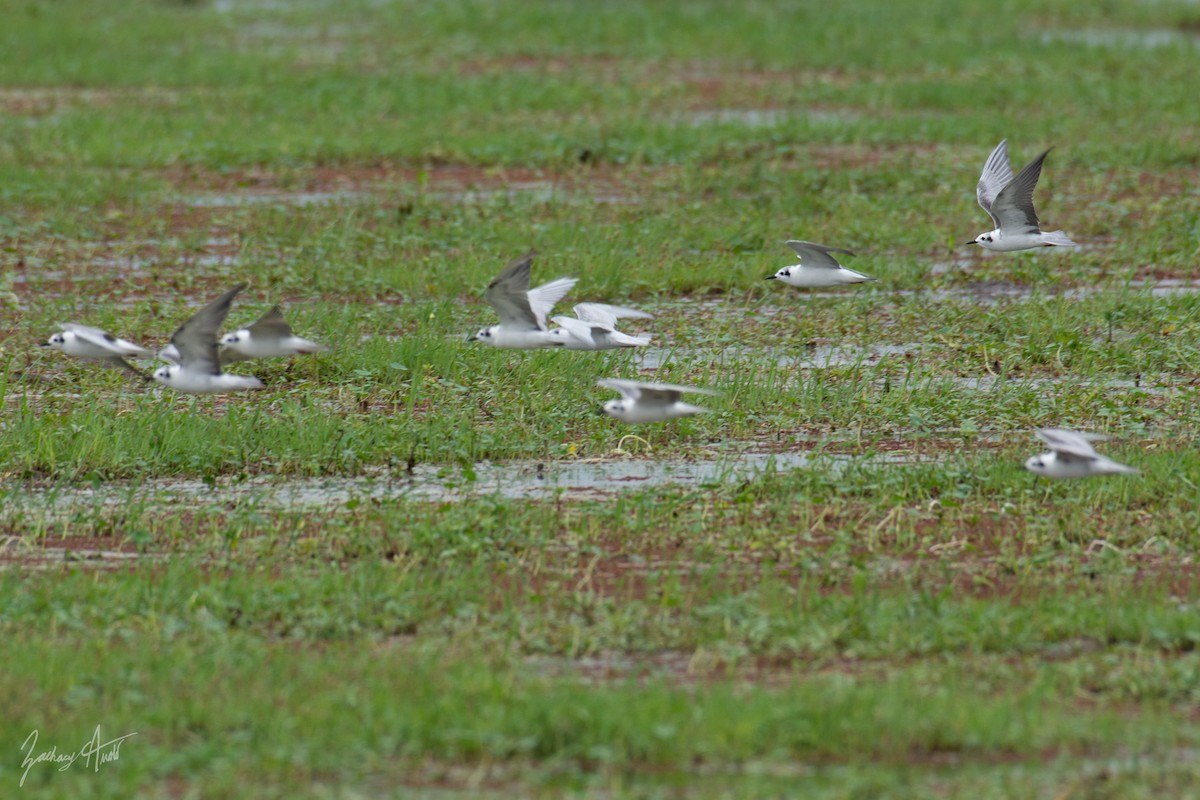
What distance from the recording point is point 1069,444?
784 centimetres

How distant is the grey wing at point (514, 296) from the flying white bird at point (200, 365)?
4.54 ft

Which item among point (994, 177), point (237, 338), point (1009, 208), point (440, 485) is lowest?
point (440, 485)

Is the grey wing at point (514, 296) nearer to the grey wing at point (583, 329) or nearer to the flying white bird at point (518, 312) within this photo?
the flying white bird at point (518, 312)

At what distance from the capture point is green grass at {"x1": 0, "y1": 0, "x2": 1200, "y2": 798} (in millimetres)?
5820

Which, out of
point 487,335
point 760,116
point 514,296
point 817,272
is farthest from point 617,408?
point 760,116

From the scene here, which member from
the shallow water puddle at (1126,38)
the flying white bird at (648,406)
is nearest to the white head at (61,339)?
the flying white bird at (648,406)

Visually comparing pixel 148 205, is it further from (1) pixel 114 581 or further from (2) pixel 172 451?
(1) pixel 114 581

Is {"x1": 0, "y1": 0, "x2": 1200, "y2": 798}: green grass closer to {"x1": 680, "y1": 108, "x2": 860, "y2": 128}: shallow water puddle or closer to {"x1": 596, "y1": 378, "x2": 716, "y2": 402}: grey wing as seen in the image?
{"x1": 680, "y1": 108, "x2": 860, "y2": 128}: shallow water puddle

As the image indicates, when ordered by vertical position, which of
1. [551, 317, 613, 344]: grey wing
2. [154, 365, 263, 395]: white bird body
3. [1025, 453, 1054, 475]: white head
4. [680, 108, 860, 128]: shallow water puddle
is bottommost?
[680, 108, 860, 128]: shallow water puddle

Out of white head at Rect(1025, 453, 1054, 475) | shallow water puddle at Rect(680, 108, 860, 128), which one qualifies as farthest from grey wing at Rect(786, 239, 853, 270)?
shallow water puddle at Rect(680, 108, 860, 128)

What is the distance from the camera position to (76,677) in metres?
6.21

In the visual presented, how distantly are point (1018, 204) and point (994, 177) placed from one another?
0.53 m

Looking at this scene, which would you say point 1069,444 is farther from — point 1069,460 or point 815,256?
point 815,256

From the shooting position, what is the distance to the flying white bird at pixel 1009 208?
418 inches
